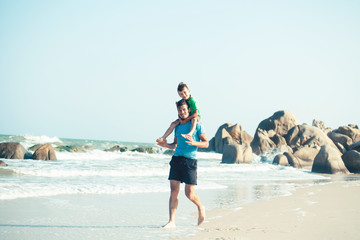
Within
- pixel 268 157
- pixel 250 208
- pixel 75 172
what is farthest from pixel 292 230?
pixel 268 157

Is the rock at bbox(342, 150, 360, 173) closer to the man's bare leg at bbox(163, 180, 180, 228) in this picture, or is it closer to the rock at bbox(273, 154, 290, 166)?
the rock at bbox(273, 154, 290, 166)

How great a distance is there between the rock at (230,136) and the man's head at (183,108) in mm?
30658

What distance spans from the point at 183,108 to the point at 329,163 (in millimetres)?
15234

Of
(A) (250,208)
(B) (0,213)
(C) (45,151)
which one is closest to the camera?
(B) (0,213)

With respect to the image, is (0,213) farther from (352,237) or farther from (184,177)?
(352,237)

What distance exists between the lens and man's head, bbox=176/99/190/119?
517cm

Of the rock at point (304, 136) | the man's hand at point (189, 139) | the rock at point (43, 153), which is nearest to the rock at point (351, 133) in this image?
the rock at point (304, 136)

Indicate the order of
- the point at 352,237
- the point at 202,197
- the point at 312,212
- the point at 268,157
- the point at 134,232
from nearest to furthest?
the point at 352,237 → the point at 134,232 → the point at 312,212 → the point at 202,197 → the point at 268,157

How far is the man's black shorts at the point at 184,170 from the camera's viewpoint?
5.11 metres

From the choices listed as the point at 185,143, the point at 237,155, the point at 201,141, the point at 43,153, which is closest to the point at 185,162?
the point at 185,143

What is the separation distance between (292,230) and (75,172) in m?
9.49

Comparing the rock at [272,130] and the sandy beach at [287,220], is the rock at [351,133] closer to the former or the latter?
the rock at [272,130]

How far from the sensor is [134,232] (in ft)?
16.0

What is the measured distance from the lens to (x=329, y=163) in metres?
18.3
